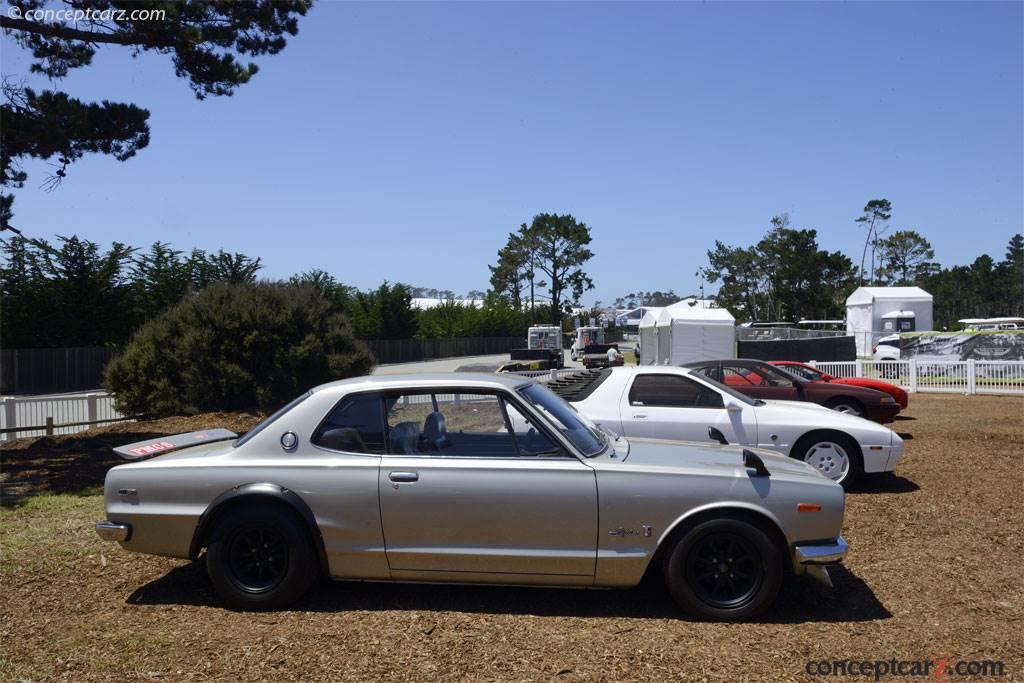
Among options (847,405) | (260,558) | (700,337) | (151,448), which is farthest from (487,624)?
(700,337)

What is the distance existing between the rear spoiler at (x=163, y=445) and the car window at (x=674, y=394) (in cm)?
446

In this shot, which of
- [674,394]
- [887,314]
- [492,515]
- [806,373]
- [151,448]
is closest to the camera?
[492,515]

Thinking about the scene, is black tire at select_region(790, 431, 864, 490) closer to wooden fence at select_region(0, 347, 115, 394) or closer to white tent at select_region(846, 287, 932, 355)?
wooden fence at select_region(0, 347, 115, 394)

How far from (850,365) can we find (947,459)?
1332cm

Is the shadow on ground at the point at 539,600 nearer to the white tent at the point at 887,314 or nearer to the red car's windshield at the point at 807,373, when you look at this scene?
the red car's windshield at the point at 807,373

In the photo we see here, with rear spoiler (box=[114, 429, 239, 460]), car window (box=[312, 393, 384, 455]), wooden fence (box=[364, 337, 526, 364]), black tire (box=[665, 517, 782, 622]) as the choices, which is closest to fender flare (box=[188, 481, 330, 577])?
car window (box=[312, 393, 384, 455])

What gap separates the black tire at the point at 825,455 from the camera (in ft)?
29.1

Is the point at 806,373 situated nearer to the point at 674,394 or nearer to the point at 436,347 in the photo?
the point at 674,394

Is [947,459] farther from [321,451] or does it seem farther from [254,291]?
[254,291]

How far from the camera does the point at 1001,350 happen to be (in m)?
28.3

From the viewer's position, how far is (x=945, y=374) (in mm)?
23094

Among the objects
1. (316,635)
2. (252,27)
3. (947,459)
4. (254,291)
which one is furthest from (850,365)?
(316,635)

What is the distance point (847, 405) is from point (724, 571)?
8.84 metres

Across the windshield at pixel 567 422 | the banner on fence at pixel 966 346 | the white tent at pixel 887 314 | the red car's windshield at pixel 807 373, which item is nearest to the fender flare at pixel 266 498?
the windshield at pixel 567 422
